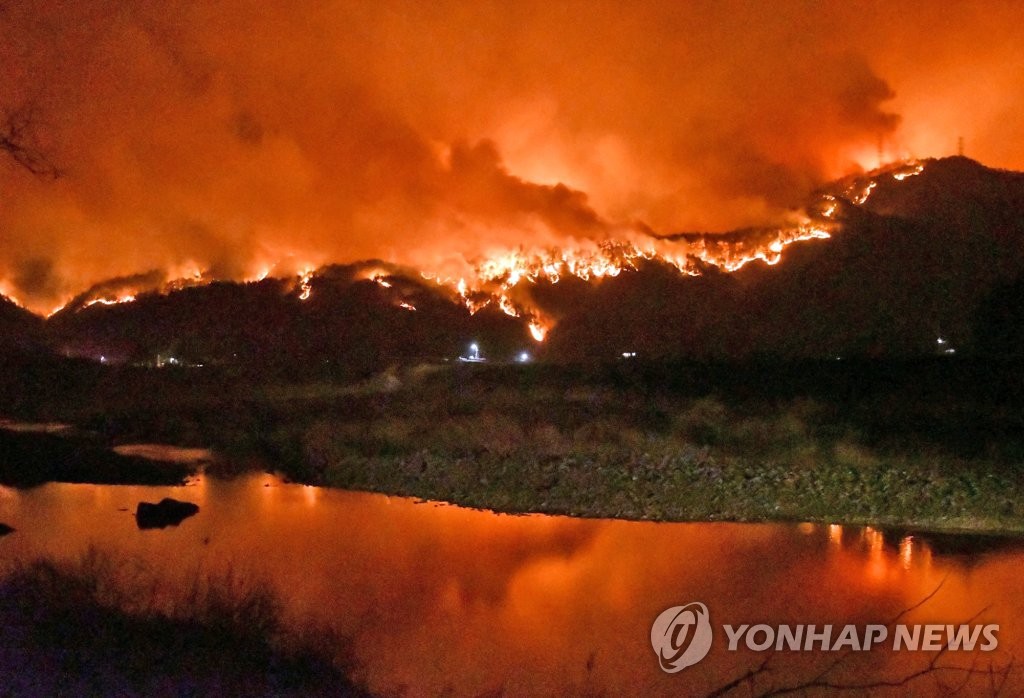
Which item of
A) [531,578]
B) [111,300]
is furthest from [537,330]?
[531,578]

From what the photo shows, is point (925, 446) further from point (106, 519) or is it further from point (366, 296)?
point (366, 296)

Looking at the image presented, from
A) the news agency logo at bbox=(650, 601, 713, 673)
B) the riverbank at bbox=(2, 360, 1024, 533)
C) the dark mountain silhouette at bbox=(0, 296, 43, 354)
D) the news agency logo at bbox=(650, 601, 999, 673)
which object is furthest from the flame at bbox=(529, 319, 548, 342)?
the news agency logo at bbox=(650, 601, 999, 673)

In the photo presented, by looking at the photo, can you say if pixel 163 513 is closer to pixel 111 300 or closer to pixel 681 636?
pixel 681 636

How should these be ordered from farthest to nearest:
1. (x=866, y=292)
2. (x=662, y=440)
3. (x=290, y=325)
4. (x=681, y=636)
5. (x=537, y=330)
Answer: (x=290, y=325) < (x=866, y=292) < (x=537, y=330) < (x=662, y=440) < (x=681, y=636)

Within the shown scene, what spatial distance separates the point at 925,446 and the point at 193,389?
37920 millimetres

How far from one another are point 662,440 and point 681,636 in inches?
628

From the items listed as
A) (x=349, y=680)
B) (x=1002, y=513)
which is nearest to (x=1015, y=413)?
(x=1002, y=513)

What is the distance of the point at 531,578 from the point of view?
40.4 ft

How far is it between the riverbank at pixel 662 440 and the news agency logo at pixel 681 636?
7964 millimetres

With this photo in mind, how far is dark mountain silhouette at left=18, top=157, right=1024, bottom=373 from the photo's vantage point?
6694 centimetres

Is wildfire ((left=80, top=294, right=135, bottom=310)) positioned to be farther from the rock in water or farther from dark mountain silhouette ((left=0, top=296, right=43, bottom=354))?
the rock in water

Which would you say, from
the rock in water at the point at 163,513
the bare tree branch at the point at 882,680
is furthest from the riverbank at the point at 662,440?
the bare tree branch at the point at 882,680

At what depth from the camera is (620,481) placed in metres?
20.8

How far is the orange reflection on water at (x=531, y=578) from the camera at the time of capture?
27.6 feet
